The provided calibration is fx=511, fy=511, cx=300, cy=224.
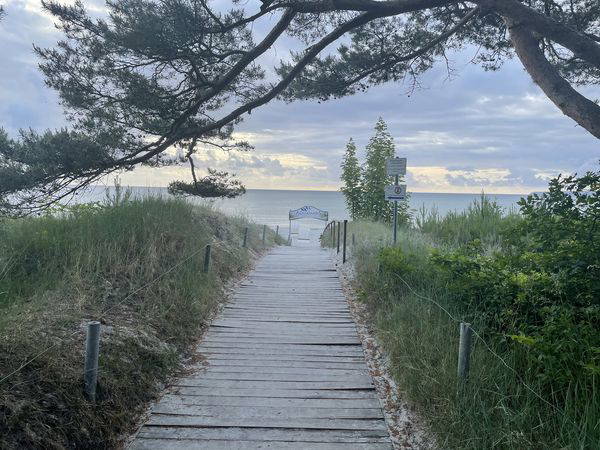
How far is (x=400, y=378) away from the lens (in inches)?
190

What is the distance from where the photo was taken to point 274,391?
482cm

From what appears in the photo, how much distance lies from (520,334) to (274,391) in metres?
2.26

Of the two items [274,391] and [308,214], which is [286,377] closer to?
Answer: [274,391]

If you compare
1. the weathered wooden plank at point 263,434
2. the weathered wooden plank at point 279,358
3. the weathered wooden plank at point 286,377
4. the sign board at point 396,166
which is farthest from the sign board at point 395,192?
the weathered wooden plank at point 263,434

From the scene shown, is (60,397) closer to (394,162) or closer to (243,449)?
(243,449)

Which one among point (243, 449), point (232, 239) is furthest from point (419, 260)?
point (232, 239)

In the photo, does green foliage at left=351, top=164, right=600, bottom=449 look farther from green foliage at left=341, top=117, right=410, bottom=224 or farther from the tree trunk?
green foliage at left=341, top=117, right=410, bottom=224

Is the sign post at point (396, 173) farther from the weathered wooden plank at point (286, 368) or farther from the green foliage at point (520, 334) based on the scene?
the weathered wooden plank at point (286, 368)

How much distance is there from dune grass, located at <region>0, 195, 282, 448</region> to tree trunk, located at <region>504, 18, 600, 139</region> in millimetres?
5358

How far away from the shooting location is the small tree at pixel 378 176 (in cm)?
2295

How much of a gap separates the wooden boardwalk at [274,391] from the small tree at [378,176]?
15501 mm

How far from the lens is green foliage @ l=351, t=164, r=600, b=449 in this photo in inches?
135

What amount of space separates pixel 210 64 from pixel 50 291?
4280 mm

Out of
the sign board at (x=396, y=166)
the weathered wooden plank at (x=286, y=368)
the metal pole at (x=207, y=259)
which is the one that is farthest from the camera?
the sign board at (x=396, y=166)
